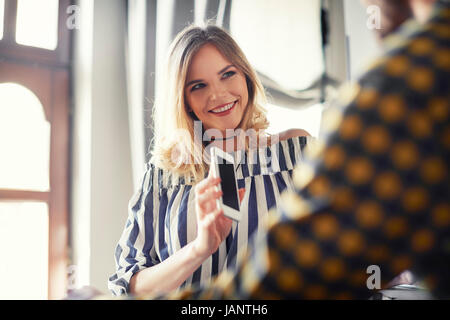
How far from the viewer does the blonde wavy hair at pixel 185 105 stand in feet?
3.85

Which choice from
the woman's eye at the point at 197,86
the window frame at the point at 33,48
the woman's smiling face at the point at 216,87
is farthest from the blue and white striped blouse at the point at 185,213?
the window frame at the point at 33,48

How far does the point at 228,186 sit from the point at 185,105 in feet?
1.47

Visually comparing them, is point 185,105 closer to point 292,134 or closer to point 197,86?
point 197,86

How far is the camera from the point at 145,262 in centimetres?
103

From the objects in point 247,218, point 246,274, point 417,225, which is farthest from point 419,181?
point 247,218

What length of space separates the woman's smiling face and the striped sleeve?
243 millimetres

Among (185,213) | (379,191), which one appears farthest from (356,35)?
(379,191)

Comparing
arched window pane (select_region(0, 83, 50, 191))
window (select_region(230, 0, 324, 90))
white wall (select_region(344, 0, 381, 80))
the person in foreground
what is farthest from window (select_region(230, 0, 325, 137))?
the person in foreground

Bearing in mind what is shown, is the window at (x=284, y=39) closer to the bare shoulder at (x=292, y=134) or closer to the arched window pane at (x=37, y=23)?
the arched window pane at (x=37, y=23)

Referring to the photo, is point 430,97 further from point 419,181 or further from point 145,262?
point 145,262

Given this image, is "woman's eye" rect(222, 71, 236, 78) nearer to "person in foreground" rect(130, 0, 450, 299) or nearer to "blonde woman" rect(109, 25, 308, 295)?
"blonde woman" rect(109, 25, 308, 295)

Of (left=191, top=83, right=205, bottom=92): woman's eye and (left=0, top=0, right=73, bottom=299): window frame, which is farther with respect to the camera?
(left=0, top=0, right=73, bottom=299): window frame

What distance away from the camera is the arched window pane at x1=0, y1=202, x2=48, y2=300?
5.63 ft
